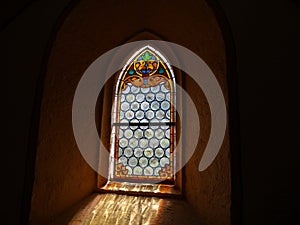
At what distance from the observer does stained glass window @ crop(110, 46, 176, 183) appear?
189 centimetres

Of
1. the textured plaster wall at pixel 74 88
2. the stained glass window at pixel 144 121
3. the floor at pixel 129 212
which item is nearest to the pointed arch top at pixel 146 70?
the stained glass window at pixel 144 121

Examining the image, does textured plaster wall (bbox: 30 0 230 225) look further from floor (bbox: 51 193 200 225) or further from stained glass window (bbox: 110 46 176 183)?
stained glass window (bbox: 110 46 176 183)

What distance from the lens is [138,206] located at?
1.57m

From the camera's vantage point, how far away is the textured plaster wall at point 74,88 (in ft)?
4.13

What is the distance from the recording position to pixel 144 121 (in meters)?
2.00

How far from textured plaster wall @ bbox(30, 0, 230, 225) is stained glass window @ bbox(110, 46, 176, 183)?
206 mm

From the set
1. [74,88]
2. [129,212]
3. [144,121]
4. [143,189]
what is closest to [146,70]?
[144,121]

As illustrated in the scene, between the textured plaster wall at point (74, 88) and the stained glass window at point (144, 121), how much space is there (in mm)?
206

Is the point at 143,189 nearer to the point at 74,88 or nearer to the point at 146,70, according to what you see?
the point at 74,88

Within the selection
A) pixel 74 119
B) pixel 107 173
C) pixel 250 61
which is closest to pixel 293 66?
pixel 250 61

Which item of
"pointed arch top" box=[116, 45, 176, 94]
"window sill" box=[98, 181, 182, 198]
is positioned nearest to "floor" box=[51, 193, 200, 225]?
"window sill" box=[98, 181, 182, 198]

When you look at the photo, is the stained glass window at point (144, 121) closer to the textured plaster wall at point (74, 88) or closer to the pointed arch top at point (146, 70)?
the pointed arch top at point (146, 70)

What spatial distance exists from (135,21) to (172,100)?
747 mm

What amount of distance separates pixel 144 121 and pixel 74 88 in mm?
654
